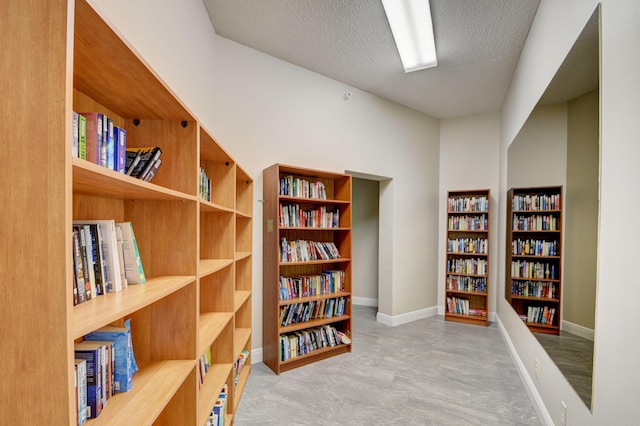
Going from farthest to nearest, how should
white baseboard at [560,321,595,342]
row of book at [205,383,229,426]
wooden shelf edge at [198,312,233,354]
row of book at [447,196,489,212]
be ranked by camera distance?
1. row of book at [447,196,489,212]
2. row of book at [205,383,229,426]
3. wooden shelf edge at [198,312,233,354]
4. white baseboard at [560,321,595,342]

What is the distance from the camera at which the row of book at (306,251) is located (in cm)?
291

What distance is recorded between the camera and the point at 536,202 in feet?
6.86

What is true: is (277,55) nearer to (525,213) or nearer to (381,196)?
(381,196)

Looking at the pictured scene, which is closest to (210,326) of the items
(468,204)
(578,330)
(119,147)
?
(119,147)

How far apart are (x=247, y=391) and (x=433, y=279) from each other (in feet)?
11.0

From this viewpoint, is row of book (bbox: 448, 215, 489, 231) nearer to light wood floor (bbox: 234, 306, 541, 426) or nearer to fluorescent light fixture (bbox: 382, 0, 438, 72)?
light wood floor (bbox: 234, 306, 541, 426)

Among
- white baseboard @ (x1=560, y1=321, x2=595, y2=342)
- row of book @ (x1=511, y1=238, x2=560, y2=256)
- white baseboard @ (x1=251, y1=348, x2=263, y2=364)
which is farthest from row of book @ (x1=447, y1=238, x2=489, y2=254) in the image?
white baseboard @ (x1=251, y1=348, x2=263, y2=364)

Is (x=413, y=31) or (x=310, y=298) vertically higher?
(x=413, y=31)

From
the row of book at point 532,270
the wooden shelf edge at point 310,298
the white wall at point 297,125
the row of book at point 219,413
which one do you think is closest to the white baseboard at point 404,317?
the white wall at point 297,125

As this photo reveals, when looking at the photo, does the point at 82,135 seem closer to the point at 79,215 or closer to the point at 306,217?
the point at 79,215

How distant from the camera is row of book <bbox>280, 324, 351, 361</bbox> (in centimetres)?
278

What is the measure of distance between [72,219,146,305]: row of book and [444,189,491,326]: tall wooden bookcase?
4255 millimetres

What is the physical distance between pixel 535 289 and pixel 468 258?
2.43 meters

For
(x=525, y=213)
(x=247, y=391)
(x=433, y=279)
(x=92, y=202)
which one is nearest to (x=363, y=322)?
(x=433, y=279)
